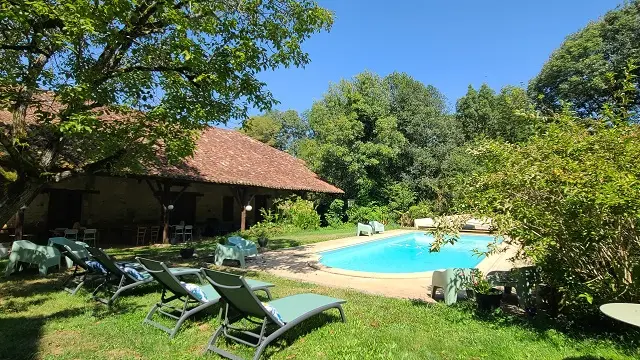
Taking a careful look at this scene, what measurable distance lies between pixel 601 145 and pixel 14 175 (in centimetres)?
852

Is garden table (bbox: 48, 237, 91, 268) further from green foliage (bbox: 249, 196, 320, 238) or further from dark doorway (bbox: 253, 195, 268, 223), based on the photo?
dark doorway (bbox: 253, 195, 268, 223)

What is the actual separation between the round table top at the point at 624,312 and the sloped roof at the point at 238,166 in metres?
12.5

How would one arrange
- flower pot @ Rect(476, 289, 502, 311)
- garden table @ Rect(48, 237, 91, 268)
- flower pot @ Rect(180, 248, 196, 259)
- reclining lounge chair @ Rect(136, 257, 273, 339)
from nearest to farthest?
reclining lounge chair @ Rect(136, 257, 273, 339) < flower pot @ Rect(476, 289, 502, 311) < garden table @ Rect(48, 237, 91, 268) < flower pot @ Rect(180, 248, 196, 259)

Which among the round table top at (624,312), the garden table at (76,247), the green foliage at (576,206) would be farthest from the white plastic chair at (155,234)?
the round table top at (624,312)

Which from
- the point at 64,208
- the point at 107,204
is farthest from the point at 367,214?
the point at 64,208

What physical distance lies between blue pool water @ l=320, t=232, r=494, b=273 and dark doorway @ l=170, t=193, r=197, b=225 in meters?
7.87

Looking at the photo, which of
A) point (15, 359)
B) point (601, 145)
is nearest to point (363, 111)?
point (601, 145)

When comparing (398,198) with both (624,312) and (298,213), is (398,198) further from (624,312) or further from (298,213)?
(624,312)

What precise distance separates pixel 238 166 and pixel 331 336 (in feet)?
48.5

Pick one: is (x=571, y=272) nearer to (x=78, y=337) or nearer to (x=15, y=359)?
(x=78, y=337)

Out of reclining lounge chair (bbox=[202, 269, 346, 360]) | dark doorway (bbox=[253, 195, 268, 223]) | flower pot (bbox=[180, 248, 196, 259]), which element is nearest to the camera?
reclining lounge chair (bbox=[202, 269, 346, 360])

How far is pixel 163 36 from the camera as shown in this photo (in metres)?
7.59

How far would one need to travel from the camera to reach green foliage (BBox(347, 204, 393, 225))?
929 inches

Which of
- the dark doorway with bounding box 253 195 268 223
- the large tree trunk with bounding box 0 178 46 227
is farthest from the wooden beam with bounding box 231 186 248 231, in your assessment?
the large tree trunk with bounding box 0 178 46 227
